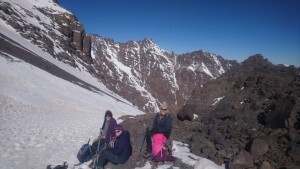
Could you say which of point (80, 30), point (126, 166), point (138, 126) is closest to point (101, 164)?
point (126, 166)

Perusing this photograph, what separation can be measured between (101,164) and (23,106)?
17417 mm

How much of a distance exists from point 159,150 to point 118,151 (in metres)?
1.76

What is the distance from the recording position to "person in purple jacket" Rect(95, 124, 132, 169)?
10531mm

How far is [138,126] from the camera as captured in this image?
15133 mm

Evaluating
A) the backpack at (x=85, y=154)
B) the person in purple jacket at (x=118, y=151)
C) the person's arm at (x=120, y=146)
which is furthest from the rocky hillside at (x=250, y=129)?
the backpack at (x=85, y=154)

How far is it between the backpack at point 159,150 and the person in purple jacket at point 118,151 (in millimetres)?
1233

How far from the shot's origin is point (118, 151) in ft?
34.9

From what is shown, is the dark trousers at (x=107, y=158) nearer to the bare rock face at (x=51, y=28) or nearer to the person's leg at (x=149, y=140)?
the person's leg at (x=149, y=140)

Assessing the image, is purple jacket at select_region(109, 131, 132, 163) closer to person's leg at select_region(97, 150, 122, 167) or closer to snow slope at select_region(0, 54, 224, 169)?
person's leg at select_region(97, 150, 122, 167)

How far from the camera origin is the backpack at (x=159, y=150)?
11352 mm

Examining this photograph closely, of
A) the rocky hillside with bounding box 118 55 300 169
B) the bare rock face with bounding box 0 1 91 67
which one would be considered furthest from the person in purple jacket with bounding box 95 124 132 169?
the bare rock face with bounding box 0 1 91 67

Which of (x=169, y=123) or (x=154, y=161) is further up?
(x=169, y=123)

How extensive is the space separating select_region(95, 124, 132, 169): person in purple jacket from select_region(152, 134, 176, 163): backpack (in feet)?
4.05

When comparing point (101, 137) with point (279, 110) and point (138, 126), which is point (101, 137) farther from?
point (279, 110)
